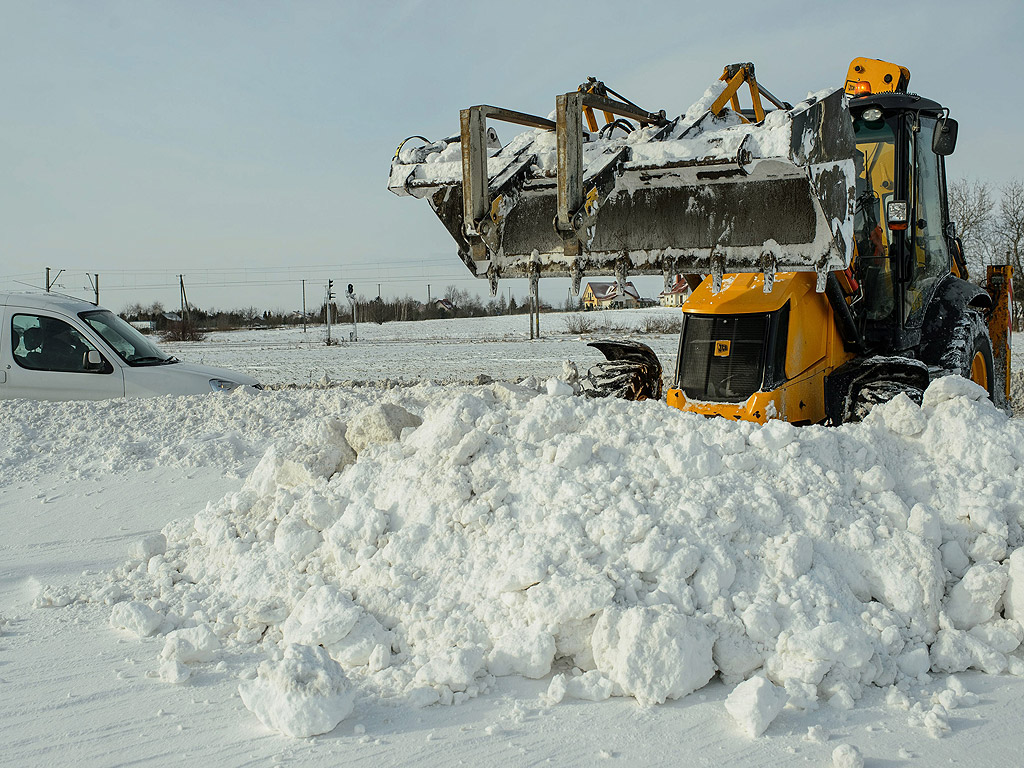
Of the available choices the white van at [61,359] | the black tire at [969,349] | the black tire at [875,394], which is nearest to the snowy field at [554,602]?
the black tire at [875,394]

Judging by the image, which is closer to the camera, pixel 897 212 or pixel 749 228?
pixel 749 228

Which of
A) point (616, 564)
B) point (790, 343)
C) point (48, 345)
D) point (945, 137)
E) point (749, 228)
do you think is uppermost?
point (945, 137)

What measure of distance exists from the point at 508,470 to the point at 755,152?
8.88 feet

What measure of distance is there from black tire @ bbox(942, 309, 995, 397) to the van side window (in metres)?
8.41

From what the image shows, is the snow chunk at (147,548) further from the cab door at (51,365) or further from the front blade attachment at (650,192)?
the cab door at (51,365)

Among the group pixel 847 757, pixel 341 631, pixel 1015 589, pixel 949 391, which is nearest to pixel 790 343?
pixel 949 391

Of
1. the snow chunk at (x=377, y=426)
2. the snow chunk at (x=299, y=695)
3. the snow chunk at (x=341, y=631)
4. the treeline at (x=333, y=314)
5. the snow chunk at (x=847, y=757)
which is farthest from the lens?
the treeline at (x=333, y=314)

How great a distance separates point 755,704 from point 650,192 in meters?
4.51

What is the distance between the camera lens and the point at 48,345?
9.09m

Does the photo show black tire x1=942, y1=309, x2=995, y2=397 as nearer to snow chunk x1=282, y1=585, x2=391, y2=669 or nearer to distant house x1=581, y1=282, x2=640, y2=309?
snow chunk x1=282, y1=585, x2=391, y2=669

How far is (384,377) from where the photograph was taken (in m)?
17.3

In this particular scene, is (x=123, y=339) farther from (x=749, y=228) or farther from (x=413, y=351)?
(x=413, y=351)

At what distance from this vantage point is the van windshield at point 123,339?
911cm

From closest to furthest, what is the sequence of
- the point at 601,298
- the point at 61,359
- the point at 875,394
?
the point at 875,394, the point at 61,359, the point at 601,298
